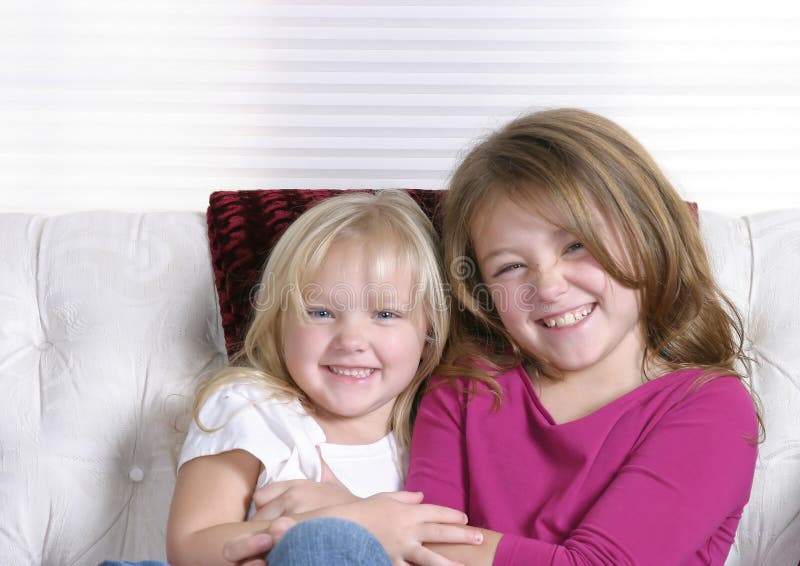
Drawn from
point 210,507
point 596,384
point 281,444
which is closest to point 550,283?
point 596,384

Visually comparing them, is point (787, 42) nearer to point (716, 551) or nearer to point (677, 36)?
point (677, 36)

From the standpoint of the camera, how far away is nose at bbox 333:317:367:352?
1333 millimetres

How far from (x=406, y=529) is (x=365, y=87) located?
1221 mm

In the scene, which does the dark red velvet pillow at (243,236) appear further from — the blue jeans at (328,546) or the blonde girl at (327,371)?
the blue jeans at (328,546)

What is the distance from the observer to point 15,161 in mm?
2172

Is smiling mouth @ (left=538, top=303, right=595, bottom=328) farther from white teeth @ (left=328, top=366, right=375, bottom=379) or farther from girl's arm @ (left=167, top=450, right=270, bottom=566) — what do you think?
girl's arm @ (left=167, top=450, right=270, bottom=566)

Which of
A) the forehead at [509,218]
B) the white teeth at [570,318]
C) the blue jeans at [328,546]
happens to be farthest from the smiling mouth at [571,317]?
the blue jeans at [328,546]

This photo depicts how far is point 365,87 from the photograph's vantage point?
2.14 meters

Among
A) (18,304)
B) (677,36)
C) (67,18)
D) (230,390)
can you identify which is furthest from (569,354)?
(67,18)

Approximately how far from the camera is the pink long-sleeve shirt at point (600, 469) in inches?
46.1

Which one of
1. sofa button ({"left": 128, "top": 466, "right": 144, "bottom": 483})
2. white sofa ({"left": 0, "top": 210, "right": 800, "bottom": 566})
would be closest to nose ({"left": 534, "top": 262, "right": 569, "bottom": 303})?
white sofa ({"left": 0, "top": 210, "right": 800, "bottom": 566})

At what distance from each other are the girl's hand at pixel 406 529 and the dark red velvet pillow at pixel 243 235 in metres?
0.42

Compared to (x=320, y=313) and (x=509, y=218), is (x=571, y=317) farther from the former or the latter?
(x=320, y=313)

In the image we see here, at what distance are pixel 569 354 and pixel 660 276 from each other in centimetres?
18
